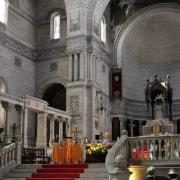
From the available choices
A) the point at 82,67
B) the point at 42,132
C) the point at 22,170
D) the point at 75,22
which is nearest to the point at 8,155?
the point at 22,170

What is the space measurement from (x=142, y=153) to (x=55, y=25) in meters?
22.4

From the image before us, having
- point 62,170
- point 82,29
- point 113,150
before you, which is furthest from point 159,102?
point 113,150

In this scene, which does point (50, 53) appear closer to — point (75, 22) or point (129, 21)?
point (75, 22)

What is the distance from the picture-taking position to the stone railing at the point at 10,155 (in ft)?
48.2

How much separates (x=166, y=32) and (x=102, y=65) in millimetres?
8423

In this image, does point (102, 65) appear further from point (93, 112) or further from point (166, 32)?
point (166, 32)

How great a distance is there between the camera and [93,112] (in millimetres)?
27641

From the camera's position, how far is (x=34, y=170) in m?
14.6

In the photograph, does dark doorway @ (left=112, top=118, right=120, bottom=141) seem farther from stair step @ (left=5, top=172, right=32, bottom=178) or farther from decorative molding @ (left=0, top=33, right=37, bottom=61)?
stair step @ (left=5, top=172, right=32, bottom=178)

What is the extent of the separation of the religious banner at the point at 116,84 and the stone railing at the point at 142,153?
20.7 m

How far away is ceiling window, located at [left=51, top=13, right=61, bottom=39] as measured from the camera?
1257 inches

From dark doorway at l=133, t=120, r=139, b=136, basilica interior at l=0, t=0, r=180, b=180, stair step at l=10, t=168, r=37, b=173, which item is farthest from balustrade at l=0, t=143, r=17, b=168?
dark doorway at l=133, t=120, r=139, b=136

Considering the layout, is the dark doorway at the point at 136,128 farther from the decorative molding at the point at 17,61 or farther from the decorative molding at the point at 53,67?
the decorative molding at the point at 17,61

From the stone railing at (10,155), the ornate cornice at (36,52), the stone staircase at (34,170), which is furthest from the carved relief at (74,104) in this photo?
the stone staircase at (34,170)
